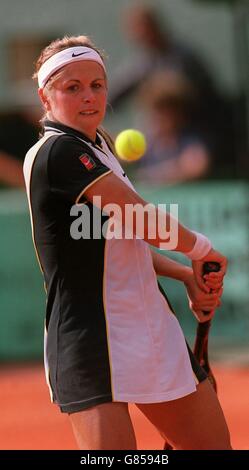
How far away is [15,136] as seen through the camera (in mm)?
14195

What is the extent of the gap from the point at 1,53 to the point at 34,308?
582 cm

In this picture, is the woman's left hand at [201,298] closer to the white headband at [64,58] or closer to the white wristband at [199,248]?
the white wristband at [199,248]

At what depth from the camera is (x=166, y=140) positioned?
1219 centimetres

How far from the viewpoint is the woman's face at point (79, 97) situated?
144 inches

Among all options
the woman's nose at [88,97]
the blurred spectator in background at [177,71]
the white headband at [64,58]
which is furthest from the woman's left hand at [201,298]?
the blurred spectator in background at [177,71]

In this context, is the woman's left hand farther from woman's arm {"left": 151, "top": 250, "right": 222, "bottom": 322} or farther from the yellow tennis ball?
the yellow tennis ball


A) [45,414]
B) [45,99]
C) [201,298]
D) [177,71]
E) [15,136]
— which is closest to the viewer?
[45,99]

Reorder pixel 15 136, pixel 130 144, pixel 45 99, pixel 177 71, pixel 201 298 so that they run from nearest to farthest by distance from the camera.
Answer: pixel 45 99, pixel 201 298, pixel 130 144, pixel 177 71, pixel 15 136

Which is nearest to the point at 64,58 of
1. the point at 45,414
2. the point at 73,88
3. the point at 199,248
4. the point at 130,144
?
the point at 73,88

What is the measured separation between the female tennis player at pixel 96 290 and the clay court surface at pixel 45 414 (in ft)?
9.42

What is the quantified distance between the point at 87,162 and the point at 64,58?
419 millimetres

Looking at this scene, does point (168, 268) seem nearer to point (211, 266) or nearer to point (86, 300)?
point (211, 266)

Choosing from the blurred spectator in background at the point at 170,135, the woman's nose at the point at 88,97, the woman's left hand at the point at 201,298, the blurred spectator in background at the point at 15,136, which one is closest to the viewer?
the woman's nose at the point at 88,97
